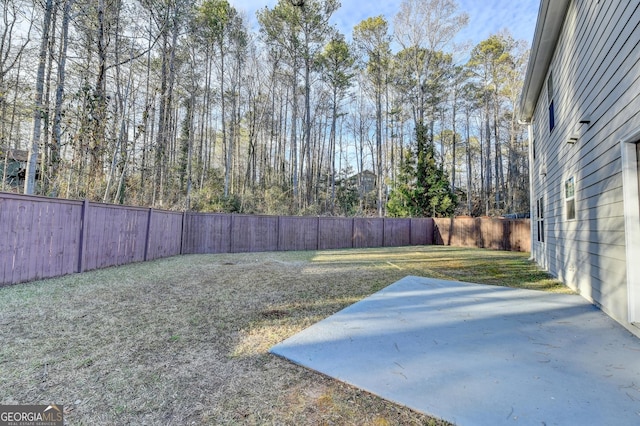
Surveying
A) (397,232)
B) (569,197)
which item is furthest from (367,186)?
(569,197)

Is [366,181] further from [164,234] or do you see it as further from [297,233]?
[164,234]

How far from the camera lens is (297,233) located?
11195mm

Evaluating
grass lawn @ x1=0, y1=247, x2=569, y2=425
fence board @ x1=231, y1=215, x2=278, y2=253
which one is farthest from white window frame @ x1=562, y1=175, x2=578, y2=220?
fence board @ x1=231, y1=215, x2=278, y2=253

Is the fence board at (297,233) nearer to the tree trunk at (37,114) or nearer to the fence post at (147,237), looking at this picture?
the fence post at (147,237)

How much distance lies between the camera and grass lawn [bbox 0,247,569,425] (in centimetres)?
153

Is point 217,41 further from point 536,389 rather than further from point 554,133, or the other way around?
point 536,389

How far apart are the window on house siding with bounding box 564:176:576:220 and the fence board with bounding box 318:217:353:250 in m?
8.14

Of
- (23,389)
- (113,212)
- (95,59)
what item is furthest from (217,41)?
(23,389)

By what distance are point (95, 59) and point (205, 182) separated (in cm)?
816

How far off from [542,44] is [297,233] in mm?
8661

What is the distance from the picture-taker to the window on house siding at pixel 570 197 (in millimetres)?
4316

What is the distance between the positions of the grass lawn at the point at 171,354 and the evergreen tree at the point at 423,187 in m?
11.8

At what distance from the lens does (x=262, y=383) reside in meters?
1.80

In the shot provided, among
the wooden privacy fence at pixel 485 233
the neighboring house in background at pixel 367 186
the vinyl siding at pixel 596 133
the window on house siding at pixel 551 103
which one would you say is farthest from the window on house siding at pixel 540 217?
the neighboring house in background at pixel 367 186
